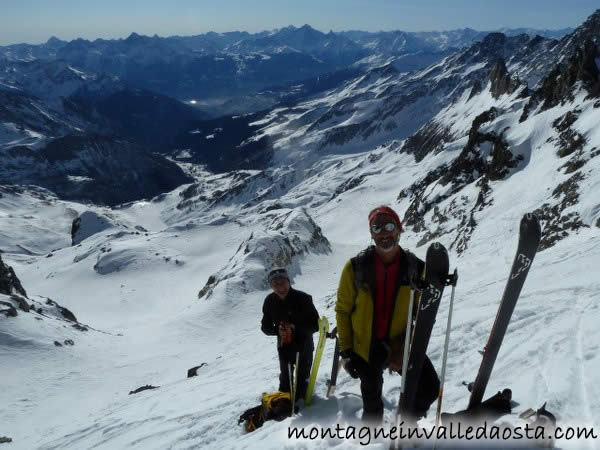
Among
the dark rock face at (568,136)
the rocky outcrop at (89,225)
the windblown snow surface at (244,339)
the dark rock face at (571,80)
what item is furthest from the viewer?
the rocky outcrop at (89,225)

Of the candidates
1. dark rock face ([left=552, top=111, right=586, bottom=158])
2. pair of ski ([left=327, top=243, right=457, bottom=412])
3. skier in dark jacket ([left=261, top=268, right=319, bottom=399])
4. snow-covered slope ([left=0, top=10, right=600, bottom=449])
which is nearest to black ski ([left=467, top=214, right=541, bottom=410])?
snow-covered slope ([left=0, top=10, right=600, bottom=449])

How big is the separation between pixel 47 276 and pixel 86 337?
50187 mm

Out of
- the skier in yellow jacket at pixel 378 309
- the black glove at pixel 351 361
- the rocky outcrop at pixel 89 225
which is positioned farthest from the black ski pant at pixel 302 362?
the rocky outcrop at pixel 89 225

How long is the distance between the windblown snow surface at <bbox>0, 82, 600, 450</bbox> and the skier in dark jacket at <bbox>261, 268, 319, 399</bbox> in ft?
2.95

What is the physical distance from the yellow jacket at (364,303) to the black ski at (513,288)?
122 cm

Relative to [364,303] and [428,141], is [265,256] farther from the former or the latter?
[428,141]

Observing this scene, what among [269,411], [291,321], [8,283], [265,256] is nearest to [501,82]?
[265,256]

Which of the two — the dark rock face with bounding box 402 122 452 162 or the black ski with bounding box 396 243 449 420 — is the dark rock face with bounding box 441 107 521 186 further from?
the dark rock face with bounding box 402 122 452 162

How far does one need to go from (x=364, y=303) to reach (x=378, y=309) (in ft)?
0.76

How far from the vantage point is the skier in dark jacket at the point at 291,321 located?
27.1 feet

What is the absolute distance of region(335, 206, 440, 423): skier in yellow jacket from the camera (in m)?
5.71

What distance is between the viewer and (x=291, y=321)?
8406 millimetres

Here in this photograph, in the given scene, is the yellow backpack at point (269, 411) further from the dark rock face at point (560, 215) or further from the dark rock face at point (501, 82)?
the dark rock face at point (501, 82)

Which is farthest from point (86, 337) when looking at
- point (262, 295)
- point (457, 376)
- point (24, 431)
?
point (457, 376)
